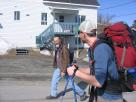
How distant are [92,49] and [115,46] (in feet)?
0.90

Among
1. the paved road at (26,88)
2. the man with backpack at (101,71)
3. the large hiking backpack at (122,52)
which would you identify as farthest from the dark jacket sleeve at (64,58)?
the large hiking backpack at (122,52)

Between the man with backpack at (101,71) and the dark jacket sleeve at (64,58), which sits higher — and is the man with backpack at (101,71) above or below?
above

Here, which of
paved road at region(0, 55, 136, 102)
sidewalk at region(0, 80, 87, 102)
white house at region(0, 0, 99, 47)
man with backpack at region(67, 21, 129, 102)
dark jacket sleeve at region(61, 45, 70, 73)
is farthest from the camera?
white house at region(0, 0, 99, 47)

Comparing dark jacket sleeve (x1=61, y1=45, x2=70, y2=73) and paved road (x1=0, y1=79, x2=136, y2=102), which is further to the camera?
paved road (x1=0, y1=79, x2=136, y2=102)

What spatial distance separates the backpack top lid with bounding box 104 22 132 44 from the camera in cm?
508

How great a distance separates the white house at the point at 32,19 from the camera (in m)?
38.2

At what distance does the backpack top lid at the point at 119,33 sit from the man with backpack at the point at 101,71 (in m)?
0.12

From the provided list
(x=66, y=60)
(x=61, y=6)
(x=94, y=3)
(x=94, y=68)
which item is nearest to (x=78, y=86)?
(x=66, y=60)

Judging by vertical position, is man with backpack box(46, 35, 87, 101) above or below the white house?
below

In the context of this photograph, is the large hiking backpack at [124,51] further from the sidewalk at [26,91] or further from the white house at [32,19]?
the white house at [32,19]

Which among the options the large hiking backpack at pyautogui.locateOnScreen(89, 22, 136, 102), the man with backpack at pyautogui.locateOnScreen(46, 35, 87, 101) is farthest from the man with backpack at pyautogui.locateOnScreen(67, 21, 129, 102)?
the man with backpack at pyautogui.locateOnScreen(46, 35, 87, 101)

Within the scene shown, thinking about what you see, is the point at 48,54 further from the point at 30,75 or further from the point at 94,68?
the point at 94,68

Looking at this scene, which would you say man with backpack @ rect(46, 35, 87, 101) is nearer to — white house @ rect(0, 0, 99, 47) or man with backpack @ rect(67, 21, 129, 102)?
man with backpack @ rect(67, 21, 129, 102)

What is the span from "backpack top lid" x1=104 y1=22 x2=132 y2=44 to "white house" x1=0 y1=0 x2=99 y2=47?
32282mm
